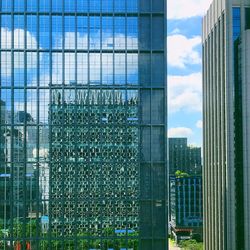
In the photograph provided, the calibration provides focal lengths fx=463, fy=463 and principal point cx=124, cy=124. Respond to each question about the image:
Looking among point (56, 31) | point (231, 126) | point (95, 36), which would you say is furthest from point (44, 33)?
point (231, 126)

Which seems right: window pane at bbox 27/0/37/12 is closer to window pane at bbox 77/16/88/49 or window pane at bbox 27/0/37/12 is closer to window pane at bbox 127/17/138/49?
window pane at bbox 77/16/88/49

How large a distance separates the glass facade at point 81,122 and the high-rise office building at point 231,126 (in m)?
23.7

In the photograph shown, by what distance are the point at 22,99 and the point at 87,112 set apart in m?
8.88

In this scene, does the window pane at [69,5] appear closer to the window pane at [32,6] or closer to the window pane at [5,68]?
the window pane at [32,6]

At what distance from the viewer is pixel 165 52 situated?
6194 centimetres

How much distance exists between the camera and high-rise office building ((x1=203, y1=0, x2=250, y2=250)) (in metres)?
79.5

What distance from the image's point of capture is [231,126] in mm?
81812

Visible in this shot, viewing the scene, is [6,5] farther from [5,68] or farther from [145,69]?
[145,69]

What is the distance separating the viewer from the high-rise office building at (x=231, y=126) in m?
79.5

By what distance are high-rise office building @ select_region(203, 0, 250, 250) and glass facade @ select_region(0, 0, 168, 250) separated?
932 inches

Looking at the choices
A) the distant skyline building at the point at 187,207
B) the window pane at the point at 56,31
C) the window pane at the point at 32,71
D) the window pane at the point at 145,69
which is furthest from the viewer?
the distant skyline building at the point at 187,207

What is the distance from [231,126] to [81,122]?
3121 centimetres

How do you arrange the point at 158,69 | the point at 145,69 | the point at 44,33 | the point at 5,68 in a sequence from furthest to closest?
1. the point at 44,33
2. the point at 5,68
3. the point at 145,69
4. the point at 158,69

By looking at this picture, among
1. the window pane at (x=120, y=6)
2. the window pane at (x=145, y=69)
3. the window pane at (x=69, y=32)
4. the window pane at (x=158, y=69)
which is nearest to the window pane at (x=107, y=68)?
the window pane at (x=145, y=69)
